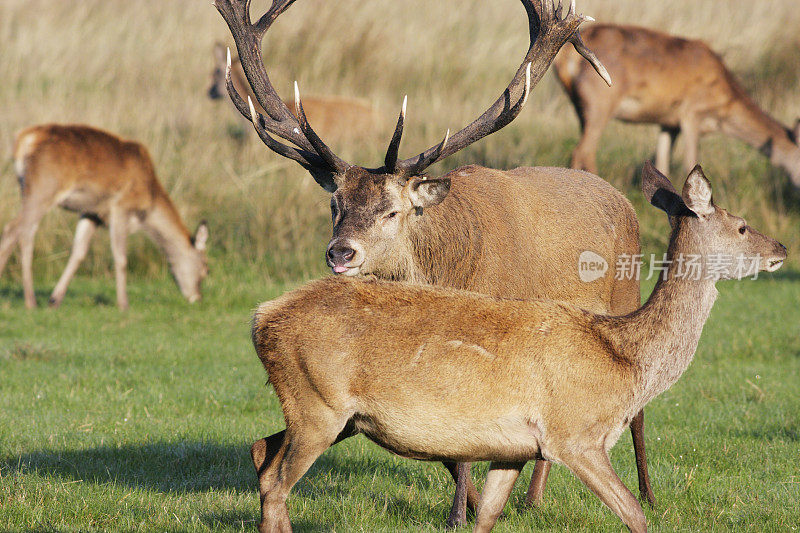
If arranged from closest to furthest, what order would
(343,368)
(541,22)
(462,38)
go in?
(343,368) → (541,22) → (462,38)

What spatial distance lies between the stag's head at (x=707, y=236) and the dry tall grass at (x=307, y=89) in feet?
27.6

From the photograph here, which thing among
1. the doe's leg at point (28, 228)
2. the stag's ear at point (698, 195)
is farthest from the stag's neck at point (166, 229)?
the stag's ear at point (698, 195)

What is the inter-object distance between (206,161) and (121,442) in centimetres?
933

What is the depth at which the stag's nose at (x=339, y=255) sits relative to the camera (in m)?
5.16

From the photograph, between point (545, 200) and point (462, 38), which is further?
point (462, 38)

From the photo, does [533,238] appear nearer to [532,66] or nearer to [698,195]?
[532,66]

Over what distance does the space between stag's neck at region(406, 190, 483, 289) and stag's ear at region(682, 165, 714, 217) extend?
4.38 ft

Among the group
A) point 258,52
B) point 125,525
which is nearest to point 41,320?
point 258,52

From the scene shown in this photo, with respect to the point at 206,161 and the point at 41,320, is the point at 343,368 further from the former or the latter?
the point at 206,161

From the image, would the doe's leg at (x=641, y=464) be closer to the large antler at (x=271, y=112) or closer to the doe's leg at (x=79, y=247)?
the large antler at (x=271, y=112)

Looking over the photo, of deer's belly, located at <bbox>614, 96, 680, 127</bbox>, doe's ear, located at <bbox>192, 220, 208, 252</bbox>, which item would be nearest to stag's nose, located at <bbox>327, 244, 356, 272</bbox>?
doe's ear, located at <bbox>192, 220, 208, 252</bbox>

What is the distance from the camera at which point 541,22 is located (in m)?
6.25

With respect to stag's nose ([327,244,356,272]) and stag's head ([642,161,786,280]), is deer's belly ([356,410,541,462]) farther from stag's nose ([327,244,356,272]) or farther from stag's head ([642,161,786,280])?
stag's head ([642,161,786,280])

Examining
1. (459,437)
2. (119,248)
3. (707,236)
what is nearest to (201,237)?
(119,248)
